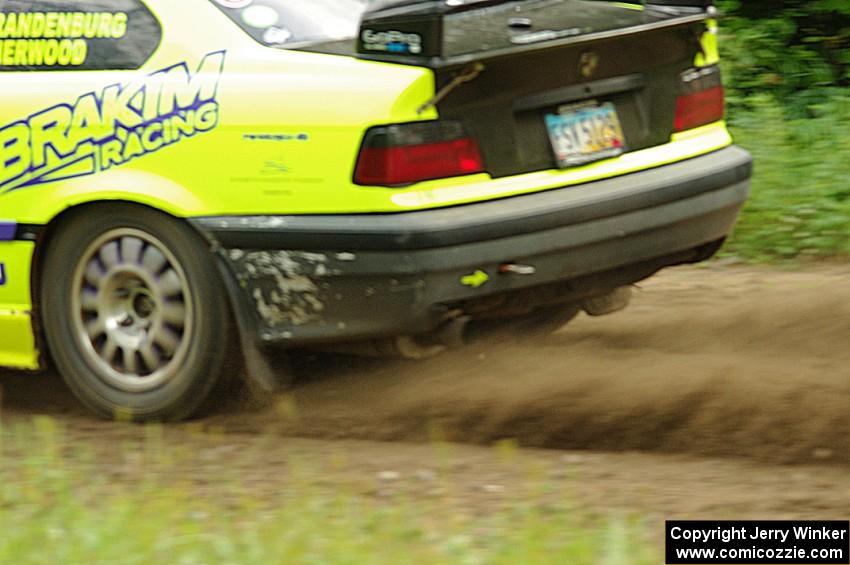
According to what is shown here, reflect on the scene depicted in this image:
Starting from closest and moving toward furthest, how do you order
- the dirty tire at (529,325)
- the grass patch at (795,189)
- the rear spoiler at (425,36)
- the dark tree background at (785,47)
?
the rear spoiler at (425,36) < the dirty tire at (529,325) < the grass patch at (795,189) < the dark tree background at (785,47)

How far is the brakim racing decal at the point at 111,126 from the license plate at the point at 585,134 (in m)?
1.05

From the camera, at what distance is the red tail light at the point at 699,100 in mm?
5133

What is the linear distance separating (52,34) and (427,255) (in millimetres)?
1563

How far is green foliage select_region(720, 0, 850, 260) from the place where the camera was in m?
7.10

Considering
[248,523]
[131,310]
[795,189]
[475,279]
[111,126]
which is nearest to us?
[248,523]

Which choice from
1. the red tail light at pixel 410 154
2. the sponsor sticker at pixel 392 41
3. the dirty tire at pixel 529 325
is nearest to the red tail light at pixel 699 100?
the dirty tire at pixel 529 325

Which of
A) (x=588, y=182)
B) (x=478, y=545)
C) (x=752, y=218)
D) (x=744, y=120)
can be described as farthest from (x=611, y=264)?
(x=744, y=120)

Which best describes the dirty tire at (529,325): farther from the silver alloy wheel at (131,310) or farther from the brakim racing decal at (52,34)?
the brakim racing decal at (52,34)

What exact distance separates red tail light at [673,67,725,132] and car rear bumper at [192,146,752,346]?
352 mm

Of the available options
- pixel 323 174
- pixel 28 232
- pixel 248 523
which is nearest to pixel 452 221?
pixel 323 174

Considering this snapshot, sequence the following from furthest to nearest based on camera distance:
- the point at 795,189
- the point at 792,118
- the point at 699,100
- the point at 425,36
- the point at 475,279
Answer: the point at 792,118
the point at 795,189
the point at 699,100
the point at 475,279
the point at 425,36

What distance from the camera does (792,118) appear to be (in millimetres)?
8477

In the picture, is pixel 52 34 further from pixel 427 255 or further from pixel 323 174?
pixel 427 255

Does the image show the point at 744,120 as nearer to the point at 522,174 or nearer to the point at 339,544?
the point at 522,174
